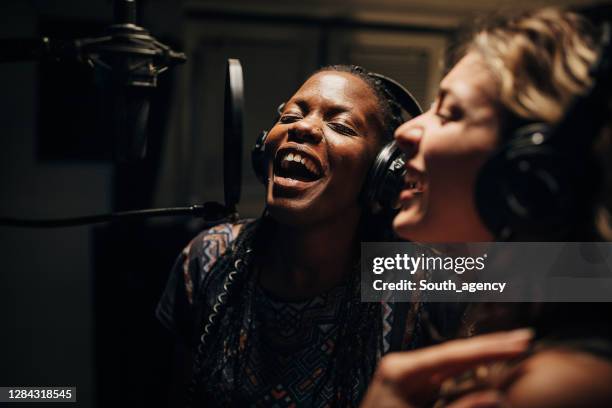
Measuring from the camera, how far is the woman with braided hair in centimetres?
137

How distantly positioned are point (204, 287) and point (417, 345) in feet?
1.80

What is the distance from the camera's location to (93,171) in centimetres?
309

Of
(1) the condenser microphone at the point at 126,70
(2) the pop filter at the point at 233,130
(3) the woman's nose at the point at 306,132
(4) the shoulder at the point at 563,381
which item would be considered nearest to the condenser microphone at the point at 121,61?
(1) the condenser microphone at the point at 126,70

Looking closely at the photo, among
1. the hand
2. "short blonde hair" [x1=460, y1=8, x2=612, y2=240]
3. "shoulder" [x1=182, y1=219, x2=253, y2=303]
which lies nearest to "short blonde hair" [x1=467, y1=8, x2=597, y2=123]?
"short blonde hair" [x1=460, y1=8, x2=612, y2=240]

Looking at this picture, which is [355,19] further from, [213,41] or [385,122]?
[385,122]

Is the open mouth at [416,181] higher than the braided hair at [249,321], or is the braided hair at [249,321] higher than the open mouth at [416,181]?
the open mouth at [416,181]

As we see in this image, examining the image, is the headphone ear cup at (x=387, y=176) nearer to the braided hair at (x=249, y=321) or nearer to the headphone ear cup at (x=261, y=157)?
the braided hair at (x=249, y=321)

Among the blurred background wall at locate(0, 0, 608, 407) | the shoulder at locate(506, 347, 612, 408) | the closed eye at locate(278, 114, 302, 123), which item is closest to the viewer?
the shoulder at locate(506, 347, 612, 408)

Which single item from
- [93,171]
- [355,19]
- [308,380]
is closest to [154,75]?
[308,380]

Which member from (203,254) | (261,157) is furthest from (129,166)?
(261,157)

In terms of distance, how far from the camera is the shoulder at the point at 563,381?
0.75 metres

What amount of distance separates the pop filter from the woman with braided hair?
239mm

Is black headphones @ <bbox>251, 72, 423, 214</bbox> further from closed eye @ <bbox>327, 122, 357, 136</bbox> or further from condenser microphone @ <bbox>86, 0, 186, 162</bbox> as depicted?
condenser microphone @ <bbox>86, 0, 186, 162</bbox>

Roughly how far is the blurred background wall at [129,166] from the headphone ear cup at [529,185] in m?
1.87
